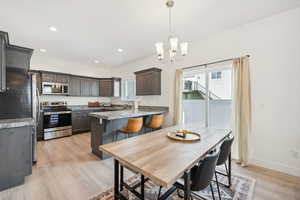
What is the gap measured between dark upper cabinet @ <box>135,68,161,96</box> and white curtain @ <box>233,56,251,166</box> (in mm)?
2107

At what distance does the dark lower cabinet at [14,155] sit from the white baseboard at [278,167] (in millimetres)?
4070

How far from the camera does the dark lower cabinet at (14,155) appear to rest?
1.79m

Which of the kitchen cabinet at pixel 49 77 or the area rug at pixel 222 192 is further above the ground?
the kitchen cabinet at pixel 49 77

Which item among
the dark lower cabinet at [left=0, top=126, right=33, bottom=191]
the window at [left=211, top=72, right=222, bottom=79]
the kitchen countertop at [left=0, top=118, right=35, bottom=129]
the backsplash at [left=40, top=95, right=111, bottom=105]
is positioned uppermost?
the window at [left=211, top=72, right=222, bottom=79]

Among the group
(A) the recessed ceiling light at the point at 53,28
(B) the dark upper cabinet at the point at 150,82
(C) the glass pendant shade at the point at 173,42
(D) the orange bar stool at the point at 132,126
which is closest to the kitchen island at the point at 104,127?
(D) the orange bar stool at the point at 132,126

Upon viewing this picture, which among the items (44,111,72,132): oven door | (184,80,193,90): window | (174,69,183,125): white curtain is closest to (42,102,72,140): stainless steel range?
(44,111,72,132): oven door

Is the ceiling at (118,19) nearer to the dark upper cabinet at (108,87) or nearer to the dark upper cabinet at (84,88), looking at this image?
the dark upper cabinet at (84,88)

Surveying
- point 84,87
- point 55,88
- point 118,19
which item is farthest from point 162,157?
point 84,87

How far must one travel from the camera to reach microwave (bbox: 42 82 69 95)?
427 centimetres

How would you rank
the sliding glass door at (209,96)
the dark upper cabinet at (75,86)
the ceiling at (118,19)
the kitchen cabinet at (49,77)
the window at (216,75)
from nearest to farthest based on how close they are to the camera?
the ceiling at (118,19) < the sliding glass door at (209,96) < the window at (216,75) < the kitchen cabinet at (49,77) < the dark upper cabinet at (75,86)

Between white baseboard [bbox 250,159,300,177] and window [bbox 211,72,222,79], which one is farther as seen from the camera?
window [bbox 211,72,222,79]

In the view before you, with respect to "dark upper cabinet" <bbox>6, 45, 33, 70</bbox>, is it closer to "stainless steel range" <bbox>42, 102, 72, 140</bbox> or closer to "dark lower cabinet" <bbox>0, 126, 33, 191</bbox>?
"dark lower cabinet" <bbox>0, 126, 33, 191</bbox>

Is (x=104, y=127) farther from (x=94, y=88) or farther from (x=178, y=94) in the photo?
(x=94, y=88)

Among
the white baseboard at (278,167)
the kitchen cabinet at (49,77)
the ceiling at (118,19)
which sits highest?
the ceiling at (118,19)
